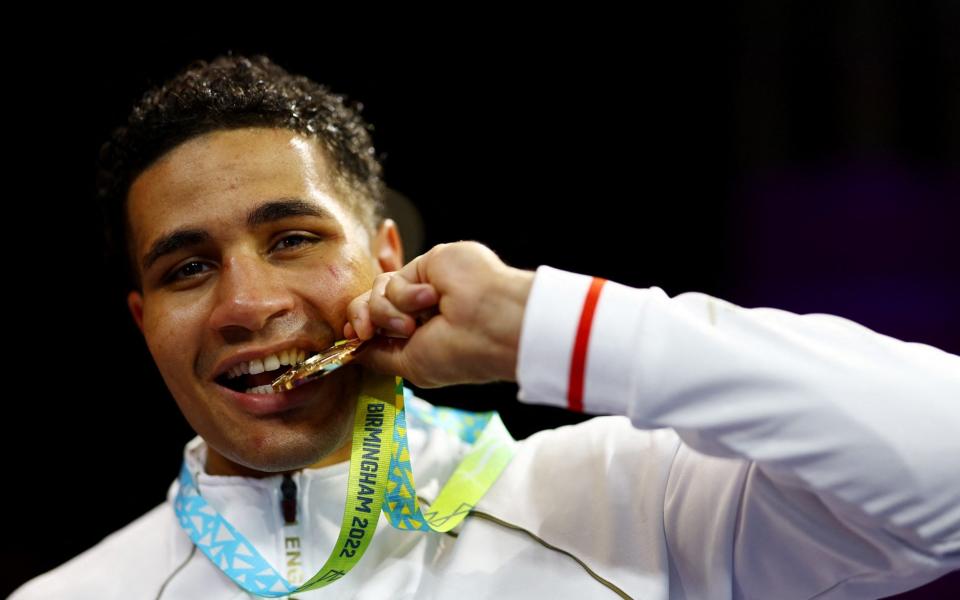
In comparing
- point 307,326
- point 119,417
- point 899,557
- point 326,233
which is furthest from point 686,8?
point 119,417

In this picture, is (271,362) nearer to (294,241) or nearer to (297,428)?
(297,428)

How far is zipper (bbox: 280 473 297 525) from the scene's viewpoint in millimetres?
1747

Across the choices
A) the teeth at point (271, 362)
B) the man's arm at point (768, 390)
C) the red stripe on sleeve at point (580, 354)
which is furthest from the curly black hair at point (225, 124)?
the red stripe on sleeve at point (580, 354)

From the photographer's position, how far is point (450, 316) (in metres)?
1.33

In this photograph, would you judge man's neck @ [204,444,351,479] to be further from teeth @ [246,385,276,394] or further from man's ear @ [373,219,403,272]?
man's ear @ [373,219,403,272]

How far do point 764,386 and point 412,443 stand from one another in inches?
36.5

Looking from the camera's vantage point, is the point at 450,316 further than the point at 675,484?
No

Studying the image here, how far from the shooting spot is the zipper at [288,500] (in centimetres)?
175

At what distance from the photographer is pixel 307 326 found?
5.34ft

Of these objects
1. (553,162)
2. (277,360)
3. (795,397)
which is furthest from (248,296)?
(553,162)

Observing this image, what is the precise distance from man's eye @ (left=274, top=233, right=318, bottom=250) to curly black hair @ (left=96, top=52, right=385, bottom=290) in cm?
20

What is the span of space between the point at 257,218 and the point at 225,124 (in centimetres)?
28

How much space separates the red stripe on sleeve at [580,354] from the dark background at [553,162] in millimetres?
1785

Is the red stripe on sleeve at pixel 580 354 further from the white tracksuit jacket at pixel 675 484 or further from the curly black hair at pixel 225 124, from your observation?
the curly black hair at pixel 225 124
